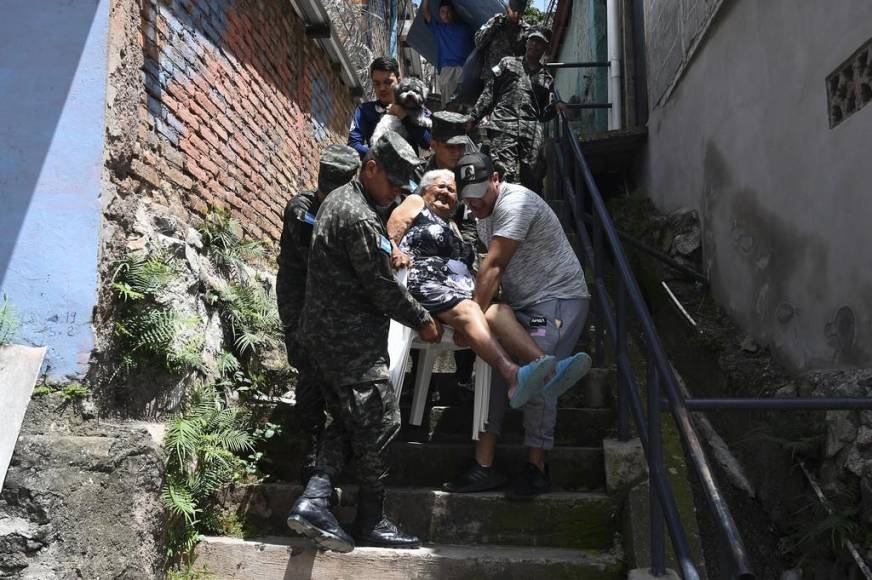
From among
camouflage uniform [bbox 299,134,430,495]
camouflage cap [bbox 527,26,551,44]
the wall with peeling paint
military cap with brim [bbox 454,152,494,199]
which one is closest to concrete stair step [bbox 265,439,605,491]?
camouflage uniform [bbox 299,134,430,495]

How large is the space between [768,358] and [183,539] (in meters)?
3.20

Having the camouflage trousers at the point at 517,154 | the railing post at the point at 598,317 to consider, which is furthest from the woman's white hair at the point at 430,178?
the camouflage trousers at the point at 517,154

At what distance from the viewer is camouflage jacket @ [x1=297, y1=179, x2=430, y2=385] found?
2801 millimetres

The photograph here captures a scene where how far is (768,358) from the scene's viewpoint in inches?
158

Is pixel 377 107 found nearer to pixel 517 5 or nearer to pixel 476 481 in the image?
pixel 517 5

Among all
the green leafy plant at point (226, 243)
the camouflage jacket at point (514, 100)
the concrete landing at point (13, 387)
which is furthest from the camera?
the camouflage jacket at point (514, 100)

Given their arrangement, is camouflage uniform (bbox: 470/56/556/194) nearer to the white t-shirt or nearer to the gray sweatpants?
the white t-shirt

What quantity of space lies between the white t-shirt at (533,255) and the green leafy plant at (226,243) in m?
1.55

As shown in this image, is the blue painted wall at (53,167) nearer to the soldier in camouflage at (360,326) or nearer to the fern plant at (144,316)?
the fern plant at (144,316)

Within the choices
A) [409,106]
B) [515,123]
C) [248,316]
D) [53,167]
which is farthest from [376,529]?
[515,123]

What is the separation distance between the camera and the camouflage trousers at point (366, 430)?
2.84 meters

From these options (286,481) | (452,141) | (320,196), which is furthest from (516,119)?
(286,481)

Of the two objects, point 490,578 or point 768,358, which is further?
point 768,358

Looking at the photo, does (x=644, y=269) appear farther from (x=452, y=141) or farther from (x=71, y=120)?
(x=71, y=120)
